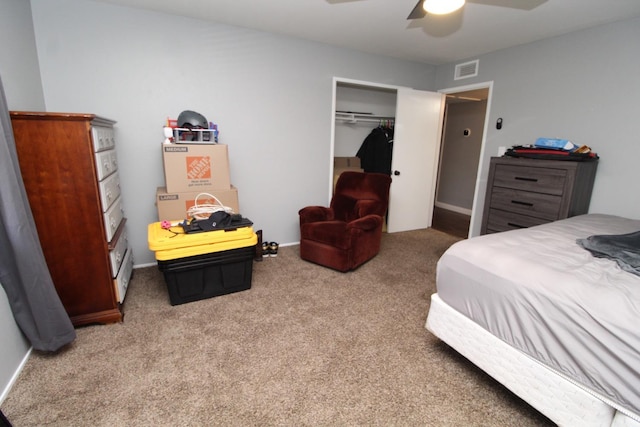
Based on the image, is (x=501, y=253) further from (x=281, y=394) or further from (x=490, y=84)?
(x=490, y=84)

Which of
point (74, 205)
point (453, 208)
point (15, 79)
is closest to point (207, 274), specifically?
point (74, 205)

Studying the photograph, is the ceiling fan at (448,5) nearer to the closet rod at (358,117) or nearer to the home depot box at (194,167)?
the home depot box at (194,167)

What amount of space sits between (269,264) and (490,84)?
10.8 feet

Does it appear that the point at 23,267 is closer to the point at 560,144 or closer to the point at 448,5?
the point at 448,5

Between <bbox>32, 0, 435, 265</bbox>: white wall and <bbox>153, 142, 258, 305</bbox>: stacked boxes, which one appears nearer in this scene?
<bbox>153, 142, 258, 305</bbox>: stacked boxes

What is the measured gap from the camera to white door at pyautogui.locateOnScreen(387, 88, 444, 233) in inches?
159

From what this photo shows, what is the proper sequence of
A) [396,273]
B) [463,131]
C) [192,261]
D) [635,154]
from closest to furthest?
[192,261], [635,154], [396,273], [463,131]

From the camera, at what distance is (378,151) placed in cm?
424

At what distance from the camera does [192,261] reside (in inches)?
89.4

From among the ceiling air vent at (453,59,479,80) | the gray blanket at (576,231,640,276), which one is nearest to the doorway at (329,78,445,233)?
the ceiling air vent at (453,59,479,80)

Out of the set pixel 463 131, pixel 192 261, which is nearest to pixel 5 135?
pixel 192 261

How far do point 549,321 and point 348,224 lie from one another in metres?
1.84

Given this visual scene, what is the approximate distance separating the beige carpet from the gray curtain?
0.61 ft

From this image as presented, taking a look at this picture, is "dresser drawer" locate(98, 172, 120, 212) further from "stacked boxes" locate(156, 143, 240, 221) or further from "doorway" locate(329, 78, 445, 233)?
"doorway" locate(329, 78, 445, 233)
